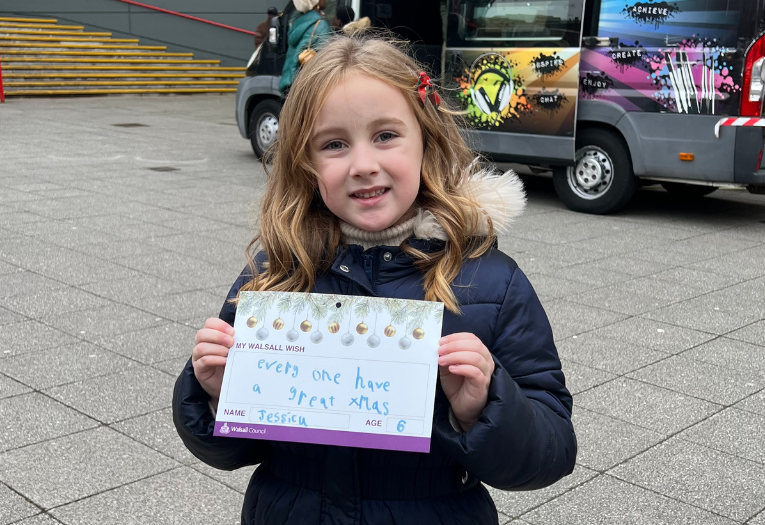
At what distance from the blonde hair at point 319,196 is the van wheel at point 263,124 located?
9455 millimetres

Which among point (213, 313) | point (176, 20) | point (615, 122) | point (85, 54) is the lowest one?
point (213, 313)

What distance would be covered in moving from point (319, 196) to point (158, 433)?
2137 mm

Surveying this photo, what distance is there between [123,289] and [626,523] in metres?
3.62

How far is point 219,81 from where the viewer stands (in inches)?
910

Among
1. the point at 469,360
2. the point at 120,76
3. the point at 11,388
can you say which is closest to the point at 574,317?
the point at 11,388

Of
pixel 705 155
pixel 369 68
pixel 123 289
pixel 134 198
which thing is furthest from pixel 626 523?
pixel 134 198

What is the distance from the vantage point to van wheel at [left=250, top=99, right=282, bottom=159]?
11305 millimetres

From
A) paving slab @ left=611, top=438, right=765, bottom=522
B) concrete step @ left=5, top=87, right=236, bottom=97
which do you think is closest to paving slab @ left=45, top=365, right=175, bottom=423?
paving slab @ left=611, top=438, right=765, bottom=522

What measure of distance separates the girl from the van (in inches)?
215

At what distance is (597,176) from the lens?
28.4 ft

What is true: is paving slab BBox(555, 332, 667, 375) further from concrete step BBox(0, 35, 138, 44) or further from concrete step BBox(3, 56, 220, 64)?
concrete step BBox(0, 35, 138, 44)

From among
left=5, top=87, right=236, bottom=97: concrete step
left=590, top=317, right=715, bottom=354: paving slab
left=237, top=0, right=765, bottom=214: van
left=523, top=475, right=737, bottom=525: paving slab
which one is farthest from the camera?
left=5, top=87, right=236, bottom=97: concrete step

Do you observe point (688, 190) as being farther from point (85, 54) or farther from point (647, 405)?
point (85, 54)

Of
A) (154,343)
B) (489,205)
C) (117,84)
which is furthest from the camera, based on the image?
(117,84)
